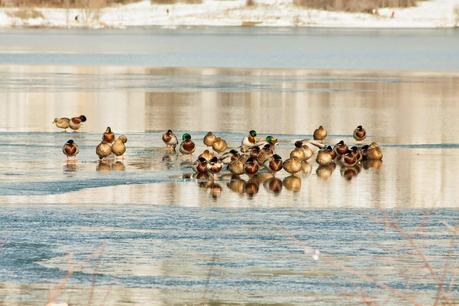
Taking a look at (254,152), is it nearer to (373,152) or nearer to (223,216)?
(373,152)

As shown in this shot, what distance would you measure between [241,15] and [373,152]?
342 feet

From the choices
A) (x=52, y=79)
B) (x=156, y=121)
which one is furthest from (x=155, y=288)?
(x=52, y=79)

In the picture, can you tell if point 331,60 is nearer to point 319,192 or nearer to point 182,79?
point 182,79

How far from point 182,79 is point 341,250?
25.7 meters

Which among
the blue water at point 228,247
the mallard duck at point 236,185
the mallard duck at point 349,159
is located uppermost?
the mallard duck at point 349,159

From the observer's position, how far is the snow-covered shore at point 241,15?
11238 cm

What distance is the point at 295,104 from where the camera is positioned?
2719 centimetres

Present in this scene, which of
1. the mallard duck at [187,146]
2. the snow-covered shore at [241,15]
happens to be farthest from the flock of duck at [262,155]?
the snow-covered shore at [241,15]

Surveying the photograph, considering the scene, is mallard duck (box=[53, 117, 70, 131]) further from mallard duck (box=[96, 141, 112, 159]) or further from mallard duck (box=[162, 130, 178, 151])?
mallard duck (box=[96, 141, 112, 159])

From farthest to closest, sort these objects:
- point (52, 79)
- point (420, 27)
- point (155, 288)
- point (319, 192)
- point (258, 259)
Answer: point (420, 27)
point (52, 79)
point (319, 192)
point (258, 259)
point (155, 288)

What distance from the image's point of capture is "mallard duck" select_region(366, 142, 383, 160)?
1684cm

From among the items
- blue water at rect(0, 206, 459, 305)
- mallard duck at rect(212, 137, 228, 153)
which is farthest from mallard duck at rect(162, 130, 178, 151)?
blue water at rect(0, 206, 459, 305)

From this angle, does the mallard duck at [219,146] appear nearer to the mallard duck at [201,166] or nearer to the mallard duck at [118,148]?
the mallard duck at [118,148]

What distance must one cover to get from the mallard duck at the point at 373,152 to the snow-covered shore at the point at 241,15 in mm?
91338
